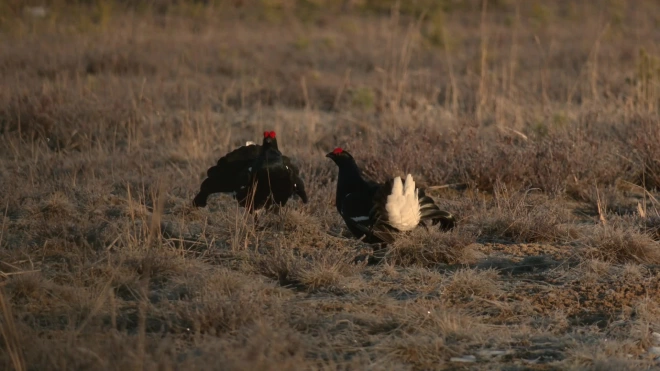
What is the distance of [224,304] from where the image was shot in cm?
411

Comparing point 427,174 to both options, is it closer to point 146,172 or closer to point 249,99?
point 146,172

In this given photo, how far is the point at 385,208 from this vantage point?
5.09m

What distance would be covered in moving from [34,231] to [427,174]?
2968 millimetres

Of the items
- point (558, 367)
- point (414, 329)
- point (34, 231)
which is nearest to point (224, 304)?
point (414, 329)

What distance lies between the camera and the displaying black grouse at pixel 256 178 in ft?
18.6

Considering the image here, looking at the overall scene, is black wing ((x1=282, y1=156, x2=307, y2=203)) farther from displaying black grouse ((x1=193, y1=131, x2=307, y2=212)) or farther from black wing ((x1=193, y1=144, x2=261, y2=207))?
black wing ((x1=193, y1=144, x2=261, y2=207))

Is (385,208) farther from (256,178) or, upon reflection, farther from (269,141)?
(269,141)

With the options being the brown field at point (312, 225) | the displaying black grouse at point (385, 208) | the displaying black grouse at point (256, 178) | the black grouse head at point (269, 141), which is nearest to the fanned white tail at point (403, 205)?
the displaying black grouse at point (385, 208)

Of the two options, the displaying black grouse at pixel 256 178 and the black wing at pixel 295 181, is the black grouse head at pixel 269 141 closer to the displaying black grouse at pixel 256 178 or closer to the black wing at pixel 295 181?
the displaying black grouse at pixel 256 178

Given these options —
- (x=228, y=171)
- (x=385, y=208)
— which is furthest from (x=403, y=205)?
(x=228, y=171)

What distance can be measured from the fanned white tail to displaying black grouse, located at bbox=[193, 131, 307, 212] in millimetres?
882

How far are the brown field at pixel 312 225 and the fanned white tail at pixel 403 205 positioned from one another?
4.8 inches

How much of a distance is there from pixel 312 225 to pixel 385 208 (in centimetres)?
88

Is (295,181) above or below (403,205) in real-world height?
below
